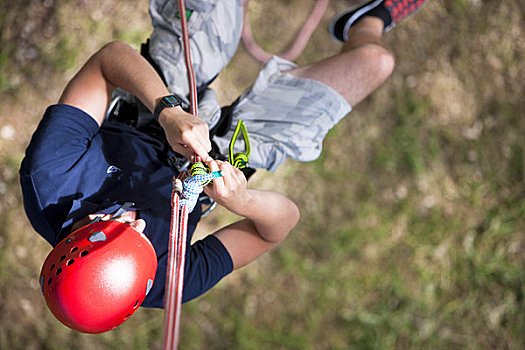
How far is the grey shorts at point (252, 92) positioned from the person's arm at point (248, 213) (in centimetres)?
24

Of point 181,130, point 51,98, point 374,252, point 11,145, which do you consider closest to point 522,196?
point 374,252

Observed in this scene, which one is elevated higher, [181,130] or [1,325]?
[181,130]

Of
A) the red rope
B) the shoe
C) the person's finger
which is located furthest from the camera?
the shoe

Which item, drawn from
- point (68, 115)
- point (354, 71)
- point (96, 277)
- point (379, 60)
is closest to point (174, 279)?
point (96, 277)

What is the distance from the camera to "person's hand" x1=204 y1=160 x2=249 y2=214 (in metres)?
0.88

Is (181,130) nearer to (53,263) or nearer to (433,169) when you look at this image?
(53,263)

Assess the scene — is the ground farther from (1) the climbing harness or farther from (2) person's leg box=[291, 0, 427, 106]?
(2) person's leg box=[291, 0, 427, 106]

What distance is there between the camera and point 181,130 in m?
0.93

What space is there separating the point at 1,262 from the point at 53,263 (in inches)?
56.5

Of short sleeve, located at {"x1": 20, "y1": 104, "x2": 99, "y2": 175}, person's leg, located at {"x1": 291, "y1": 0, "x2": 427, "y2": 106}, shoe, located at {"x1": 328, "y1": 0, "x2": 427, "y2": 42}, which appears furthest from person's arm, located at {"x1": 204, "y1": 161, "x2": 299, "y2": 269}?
shoe, located at {"x1": 328, "y1": 0, "x2": 427, "y2": 42}

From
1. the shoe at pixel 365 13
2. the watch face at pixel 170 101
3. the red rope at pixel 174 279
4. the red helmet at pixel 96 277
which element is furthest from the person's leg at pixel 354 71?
the red helmet at pixel 96 277

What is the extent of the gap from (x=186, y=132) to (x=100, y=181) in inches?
14.3

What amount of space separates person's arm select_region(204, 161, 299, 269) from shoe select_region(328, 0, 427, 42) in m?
0.99

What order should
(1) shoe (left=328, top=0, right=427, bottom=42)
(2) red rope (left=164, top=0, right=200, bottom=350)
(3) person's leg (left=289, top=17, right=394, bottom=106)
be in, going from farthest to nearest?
(1) shoe (left=328, top=0, right=427, bottom=42), (3) person's leg (left=289, top=17, right=394, bottom=106), (2) red rope (left=164, top=0, right=200, bottom=350)
